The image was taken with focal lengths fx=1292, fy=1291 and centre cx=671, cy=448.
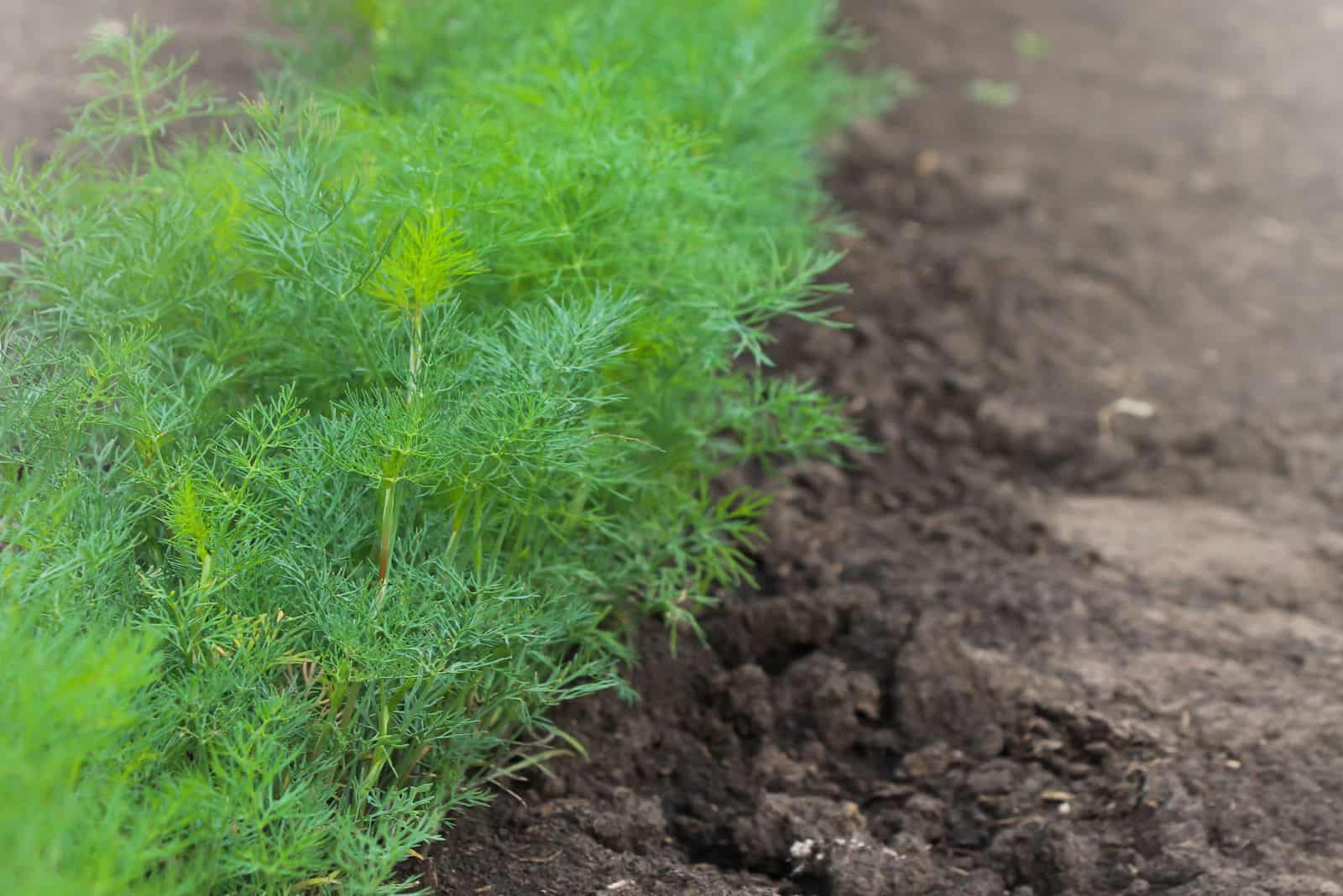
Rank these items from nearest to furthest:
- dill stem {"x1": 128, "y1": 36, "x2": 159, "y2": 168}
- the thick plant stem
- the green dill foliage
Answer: the green dill foliage → the thick plant stem → dill stem {"x1": 128, "y1": 36, "x2": 159, "y2": 168}

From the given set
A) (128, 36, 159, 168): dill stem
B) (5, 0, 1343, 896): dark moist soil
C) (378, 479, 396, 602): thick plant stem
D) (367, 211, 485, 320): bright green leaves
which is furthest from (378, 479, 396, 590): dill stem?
(128, 36, 159, 168): dill stem

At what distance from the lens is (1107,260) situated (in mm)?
4941

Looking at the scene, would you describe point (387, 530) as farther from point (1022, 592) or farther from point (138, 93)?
point (1022, 592)

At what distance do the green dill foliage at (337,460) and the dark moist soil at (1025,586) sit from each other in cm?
27

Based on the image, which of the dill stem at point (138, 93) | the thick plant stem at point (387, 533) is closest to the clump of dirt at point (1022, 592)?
the thick plant stem at point (387, 533)

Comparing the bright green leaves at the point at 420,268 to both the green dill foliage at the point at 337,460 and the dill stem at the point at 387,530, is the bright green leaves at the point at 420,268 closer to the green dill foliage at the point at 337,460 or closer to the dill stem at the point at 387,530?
the green dill foliage at the point at 337,460

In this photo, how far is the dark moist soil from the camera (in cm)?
238

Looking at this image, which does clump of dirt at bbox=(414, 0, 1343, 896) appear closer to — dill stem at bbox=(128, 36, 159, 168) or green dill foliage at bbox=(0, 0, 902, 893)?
green dill foliage at bbox=(0, 0, 902, 893)

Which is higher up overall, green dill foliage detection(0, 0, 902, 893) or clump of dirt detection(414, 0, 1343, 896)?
green dill foliage detection(0, 0, 902, 893)

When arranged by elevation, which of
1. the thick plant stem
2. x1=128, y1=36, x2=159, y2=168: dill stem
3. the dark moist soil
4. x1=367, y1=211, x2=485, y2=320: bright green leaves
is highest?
x1=128, y1=36, x2=159, y2=168: dill stem

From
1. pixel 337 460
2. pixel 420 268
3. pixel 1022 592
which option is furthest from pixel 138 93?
pixel 1022 592

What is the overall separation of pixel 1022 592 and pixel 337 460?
188 cm

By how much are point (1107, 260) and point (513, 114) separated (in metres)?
2.98

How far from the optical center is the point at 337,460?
1914 mm
